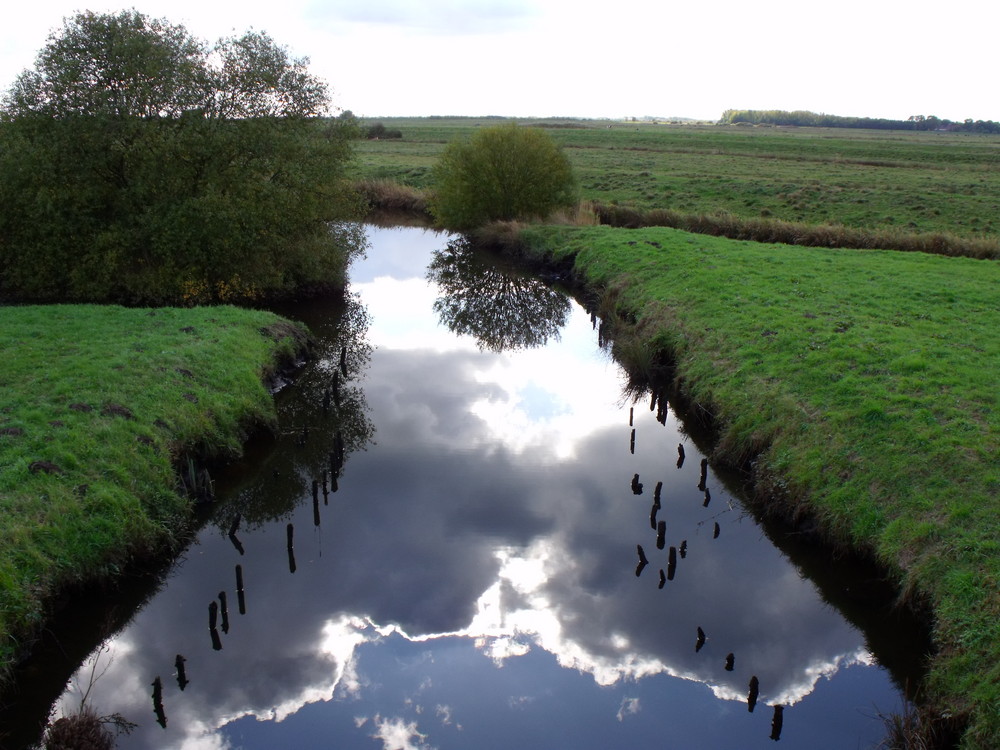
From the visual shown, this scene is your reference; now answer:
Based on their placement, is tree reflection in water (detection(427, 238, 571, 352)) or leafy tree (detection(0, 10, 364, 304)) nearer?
leafy tree (detection(0, 10, 364, 304))

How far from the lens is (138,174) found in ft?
73.4

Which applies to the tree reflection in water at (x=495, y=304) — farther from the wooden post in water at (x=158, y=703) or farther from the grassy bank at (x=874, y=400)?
the wooden post in water at (x=158, y=703)

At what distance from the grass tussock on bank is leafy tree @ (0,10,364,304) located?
1960cm

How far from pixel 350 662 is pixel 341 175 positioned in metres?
21.4

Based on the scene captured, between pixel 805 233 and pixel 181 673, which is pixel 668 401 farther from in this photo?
pixel 805 233

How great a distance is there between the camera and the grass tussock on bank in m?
28.3

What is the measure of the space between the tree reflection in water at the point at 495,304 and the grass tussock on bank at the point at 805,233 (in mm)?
8409

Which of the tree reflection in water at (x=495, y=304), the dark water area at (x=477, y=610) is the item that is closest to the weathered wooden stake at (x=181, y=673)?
the dark water area at (x=477, y=610)

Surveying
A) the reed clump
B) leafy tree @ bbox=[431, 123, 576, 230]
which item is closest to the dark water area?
leafy tree @ bbox=[431, 123, 576, 230]

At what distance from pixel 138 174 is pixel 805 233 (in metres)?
26.8

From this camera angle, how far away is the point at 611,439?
15789 millimetres

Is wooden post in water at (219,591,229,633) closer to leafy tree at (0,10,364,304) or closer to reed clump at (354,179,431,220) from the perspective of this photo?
leafy tree at (0,10,364,304)

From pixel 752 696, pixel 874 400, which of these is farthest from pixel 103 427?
pixel 874 400

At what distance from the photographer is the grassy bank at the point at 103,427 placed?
9.09 m
